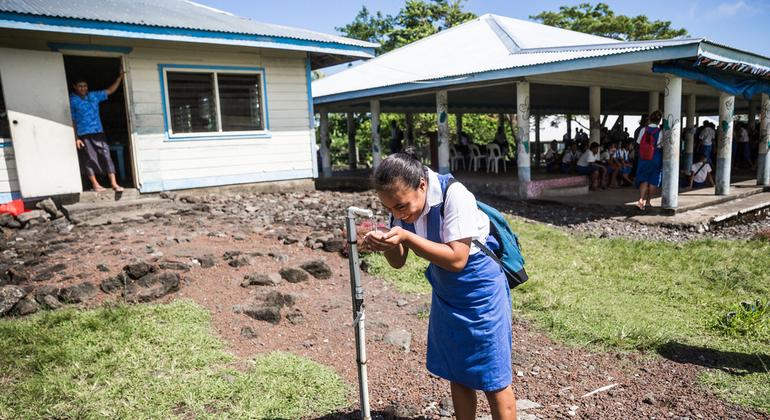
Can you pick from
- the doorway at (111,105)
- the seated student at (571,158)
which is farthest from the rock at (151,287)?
the seated student at (571,158)

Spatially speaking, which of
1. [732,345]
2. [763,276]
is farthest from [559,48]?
[732,345]

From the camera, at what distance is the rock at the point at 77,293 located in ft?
13.6

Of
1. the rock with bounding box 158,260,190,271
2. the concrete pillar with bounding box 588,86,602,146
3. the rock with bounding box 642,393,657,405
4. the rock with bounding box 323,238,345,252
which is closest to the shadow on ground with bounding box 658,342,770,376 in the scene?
the rock with bounding box 642,393,657,405

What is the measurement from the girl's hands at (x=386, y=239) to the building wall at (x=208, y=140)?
792 cm

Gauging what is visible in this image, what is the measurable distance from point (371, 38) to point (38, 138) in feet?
78.6

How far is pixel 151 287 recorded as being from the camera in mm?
4348

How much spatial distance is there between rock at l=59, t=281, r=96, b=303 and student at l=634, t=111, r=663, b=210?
873 centimetres

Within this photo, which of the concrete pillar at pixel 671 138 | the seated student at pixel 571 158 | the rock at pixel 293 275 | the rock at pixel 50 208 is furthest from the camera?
the seated student at pixel 571 158

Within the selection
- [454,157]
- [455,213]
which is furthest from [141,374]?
[454,157]

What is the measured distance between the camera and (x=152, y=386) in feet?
9.60

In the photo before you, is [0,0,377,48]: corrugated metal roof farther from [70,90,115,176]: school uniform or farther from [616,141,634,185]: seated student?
[616,141,634,185]: seated student

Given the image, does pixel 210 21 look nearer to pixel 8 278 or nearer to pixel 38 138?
pixel 38 138

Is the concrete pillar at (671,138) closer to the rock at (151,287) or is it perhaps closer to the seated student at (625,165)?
the seated student at (625,165)

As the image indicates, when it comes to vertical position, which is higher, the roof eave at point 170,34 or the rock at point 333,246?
the roof eave at point 170,34
